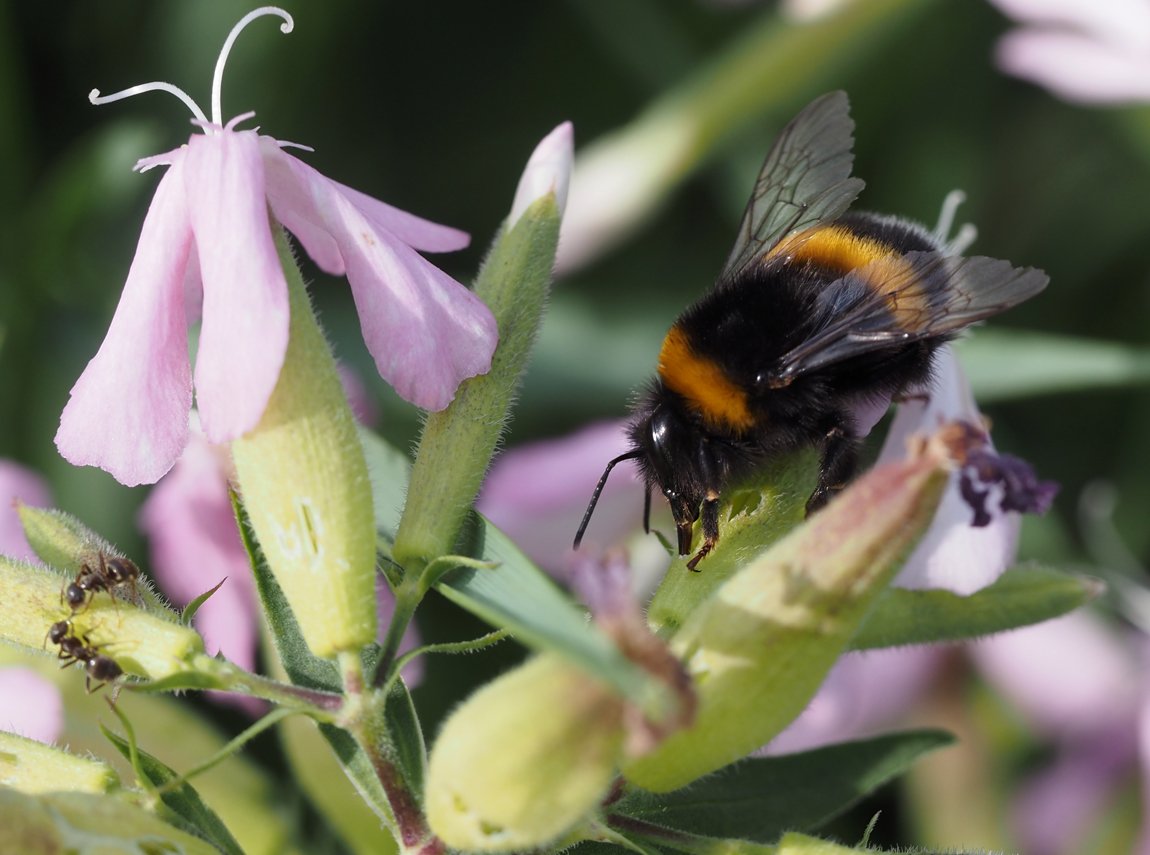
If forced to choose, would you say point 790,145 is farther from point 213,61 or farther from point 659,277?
point 213,61

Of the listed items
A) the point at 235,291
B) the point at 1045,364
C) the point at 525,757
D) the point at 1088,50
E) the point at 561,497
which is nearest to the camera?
the point at 525,757

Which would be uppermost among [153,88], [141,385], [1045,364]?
[153,88]

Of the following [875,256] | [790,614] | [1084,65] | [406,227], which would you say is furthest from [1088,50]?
[790,614]

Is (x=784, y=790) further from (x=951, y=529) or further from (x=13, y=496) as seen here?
(x=13, y=496)

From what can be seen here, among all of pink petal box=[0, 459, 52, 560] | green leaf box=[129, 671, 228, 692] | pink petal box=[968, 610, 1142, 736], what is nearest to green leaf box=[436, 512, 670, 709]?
green leaf box=[129, 671, 228, 692]

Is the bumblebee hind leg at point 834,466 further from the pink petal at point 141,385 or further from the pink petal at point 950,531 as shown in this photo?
the pink petal at point 141,385
